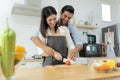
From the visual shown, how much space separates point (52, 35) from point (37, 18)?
2.01 metres

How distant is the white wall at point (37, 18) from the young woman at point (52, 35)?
5.75ft

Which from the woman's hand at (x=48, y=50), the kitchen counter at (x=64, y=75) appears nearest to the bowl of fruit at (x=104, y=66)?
the kitchen counter at (x=64, y=75)

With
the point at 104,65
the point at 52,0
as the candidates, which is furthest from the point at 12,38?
the point at 52,0

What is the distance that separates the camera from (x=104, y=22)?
4961 millimetres

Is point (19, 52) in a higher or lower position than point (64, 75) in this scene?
higher

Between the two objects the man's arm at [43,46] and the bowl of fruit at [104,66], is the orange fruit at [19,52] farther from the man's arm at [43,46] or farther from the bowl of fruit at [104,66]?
the man's arm at [43,46]

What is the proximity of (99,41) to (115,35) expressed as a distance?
1.73 feet

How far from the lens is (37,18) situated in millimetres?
3854

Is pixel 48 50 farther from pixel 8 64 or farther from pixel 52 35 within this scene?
pixel 8 64

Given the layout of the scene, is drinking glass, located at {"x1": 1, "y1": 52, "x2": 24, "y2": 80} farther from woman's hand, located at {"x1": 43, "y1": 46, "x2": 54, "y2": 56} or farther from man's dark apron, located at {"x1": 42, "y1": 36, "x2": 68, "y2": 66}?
man's dark apron, located at {"x1": 42, "y1": 36, "x2": 68, "y2": 66}

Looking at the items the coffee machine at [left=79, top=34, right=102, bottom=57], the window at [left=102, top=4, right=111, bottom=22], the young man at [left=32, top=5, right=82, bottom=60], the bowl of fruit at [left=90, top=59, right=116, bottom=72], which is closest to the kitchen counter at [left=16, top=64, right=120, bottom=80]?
the bowl of fruit at [left=90, top=59, right=116, bottom=72]

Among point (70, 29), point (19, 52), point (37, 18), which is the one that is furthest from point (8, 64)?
point (37, 18)

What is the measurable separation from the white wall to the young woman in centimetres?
175

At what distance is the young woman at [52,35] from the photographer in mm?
A: 1847
